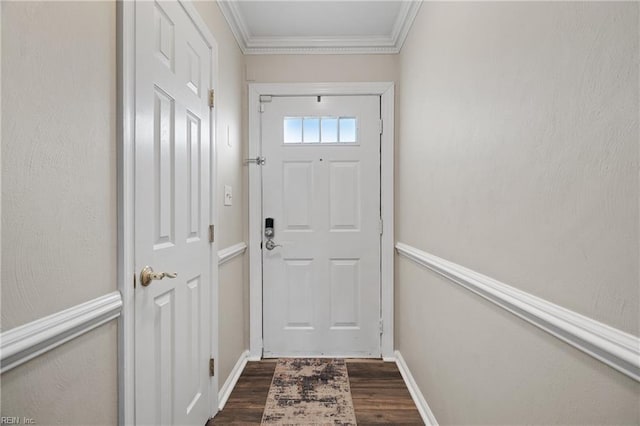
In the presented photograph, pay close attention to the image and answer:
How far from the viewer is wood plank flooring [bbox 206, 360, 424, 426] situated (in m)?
1.81

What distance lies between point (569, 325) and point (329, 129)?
2038mm

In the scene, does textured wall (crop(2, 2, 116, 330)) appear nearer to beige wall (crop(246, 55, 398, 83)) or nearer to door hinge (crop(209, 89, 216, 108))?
door hinge (crop(209, 89, 216, 108))

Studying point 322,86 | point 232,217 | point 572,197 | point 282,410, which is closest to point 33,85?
point 572,197

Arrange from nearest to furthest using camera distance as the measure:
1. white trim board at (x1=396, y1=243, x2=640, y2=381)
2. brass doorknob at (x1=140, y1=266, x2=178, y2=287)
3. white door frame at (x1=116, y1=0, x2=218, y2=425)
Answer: white trim board at (x1=396, y1=243, x2=640, y2=381)
white door frame at (x1=116, y1=0, x2=218, y2=425)
brass doorknob at (x1=140, y1=266, x2=178, y2=287)

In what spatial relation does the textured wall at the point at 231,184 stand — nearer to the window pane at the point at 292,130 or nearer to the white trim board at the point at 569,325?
the window pane at the point at 292,130

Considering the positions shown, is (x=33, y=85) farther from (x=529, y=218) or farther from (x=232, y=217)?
(x=232, y=217)

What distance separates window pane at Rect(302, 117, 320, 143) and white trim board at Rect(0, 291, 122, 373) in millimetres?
1821

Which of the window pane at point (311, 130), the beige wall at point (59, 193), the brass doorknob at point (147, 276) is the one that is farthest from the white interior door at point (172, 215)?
the window pane at point (311, 130)

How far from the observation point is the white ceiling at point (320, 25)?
6.79 feet

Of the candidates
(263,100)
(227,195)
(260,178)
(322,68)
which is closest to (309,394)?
(227,195)

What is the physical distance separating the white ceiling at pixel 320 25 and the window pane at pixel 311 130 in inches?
20.3

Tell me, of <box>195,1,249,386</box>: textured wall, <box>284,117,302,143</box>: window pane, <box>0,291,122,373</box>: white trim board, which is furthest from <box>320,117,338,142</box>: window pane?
<box>0,291,122,373</box>: white trim board

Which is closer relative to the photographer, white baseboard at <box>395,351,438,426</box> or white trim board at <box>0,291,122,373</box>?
white trim board at <box>0,291,122,373</box>

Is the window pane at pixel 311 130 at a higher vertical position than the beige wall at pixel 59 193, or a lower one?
higher
